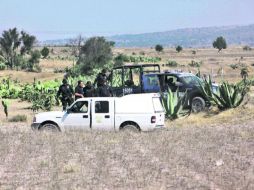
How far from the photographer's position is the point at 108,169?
11992 millimetres

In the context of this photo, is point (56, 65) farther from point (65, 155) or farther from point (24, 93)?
point (65, 155)

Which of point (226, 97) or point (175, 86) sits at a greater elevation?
point (175, 86)

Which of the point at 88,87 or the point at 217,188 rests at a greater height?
the point at 88,87

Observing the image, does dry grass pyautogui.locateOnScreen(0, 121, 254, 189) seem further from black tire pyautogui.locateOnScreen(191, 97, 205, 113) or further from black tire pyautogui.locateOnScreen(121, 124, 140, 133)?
black tire pyautogui.locateOnScreen(191, 97, 205, 113)

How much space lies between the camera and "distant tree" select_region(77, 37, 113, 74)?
6059 cm

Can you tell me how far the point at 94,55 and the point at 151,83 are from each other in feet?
133

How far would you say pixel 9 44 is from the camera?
73.9m

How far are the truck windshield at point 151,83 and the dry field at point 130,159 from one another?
21.5 ft

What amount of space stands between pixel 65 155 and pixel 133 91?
506 inches

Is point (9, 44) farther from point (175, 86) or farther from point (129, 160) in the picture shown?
point (129, 160)

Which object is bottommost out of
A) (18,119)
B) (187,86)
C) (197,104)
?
(18,119)

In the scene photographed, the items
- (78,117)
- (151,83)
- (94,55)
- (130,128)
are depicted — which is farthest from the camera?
(94,55)

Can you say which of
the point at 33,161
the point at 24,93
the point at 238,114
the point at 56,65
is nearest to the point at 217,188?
the point at 33,161

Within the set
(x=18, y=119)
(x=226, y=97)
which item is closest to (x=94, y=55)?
(x=18, y=119)
